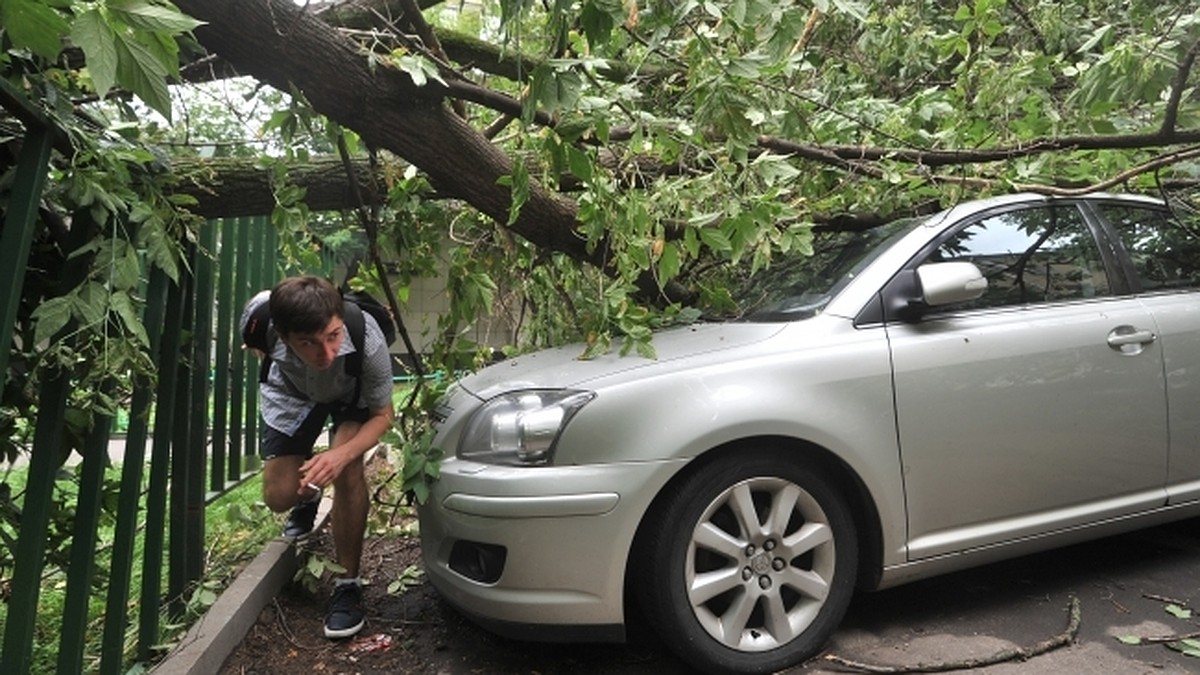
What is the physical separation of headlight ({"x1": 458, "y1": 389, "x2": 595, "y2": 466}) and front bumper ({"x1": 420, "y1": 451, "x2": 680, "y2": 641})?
7cm

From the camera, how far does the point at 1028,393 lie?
9.28ft

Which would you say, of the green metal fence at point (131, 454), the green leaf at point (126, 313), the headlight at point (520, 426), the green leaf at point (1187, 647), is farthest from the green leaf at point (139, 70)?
the green leaf at point (1187, 647)

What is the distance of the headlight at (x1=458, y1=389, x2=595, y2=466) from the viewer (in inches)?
97.0

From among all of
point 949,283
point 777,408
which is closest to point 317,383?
point 777,408

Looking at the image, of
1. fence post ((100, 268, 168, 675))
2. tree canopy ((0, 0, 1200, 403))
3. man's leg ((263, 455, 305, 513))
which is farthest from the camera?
man's leg ((263, 455, 305, 513))

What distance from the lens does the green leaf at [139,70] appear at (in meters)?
1.21

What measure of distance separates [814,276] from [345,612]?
7.34ft

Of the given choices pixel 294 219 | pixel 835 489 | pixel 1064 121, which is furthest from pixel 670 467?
pixel 1064 121

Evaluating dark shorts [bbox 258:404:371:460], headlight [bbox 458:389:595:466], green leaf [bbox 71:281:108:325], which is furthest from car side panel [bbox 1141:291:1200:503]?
green leaf [bbox 71:281:108:325]

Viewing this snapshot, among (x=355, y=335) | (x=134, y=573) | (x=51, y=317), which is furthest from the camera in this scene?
(x=134, y=573)

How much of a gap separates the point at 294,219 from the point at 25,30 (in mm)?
1986

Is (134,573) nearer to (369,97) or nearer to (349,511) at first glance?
(349,511)

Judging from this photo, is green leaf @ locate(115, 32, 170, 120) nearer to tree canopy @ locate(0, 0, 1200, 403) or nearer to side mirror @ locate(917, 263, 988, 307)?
tree canopy @ locate(0, 0, 1200, 403)

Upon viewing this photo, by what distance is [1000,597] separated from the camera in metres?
3.06
